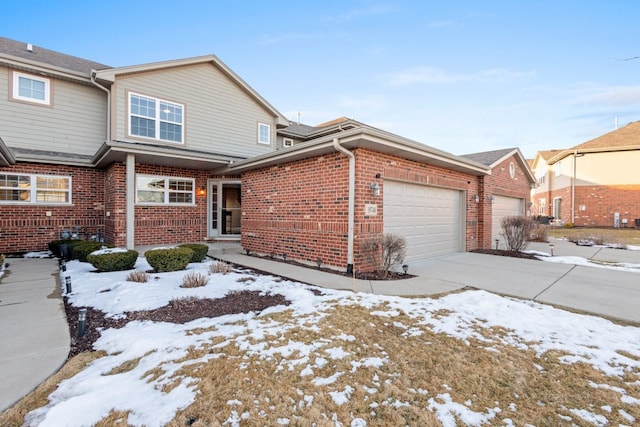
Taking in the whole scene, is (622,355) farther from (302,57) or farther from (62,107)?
(62,107)

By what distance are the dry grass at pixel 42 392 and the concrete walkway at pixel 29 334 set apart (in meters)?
0.06

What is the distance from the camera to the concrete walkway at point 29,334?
2.57 metres

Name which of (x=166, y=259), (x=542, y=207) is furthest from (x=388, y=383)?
(x=542, y=207)

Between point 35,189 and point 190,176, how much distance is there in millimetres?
4635

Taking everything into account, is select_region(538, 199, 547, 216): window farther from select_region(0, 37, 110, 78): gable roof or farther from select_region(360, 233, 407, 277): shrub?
select_region(0, 37, 110, 78): gable roof

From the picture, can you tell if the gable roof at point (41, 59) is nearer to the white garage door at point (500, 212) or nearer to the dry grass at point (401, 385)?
the dry grass at point (401, 385)

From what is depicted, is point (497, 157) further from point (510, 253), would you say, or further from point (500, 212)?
point (510, 253)

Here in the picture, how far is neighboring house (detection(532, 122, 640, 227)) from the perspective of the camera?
20938mm

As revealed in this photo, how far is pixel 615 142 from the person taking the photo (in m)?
21.7

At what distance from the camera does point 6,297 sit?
4.91 m

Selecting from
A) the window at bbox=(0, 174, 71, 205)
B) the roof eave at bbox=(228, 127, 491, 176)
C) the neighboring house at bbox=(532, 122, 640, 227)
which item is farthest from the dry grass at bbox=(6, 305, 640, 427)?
the neighboring house at bbox=(532, 122, 640, 227)

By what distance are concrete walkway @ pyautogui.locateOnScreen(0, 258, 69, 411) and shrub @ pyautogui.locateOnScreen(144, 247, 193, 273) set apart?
5.28 ft

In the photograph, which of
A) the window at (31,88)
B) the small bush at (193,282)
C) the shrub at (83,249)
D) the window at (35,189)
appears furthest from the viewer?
the window at (31,88)

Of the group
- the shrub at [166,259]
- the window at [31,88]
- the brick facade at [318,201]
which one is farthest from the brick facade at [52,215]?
the shrub at [166,259]
